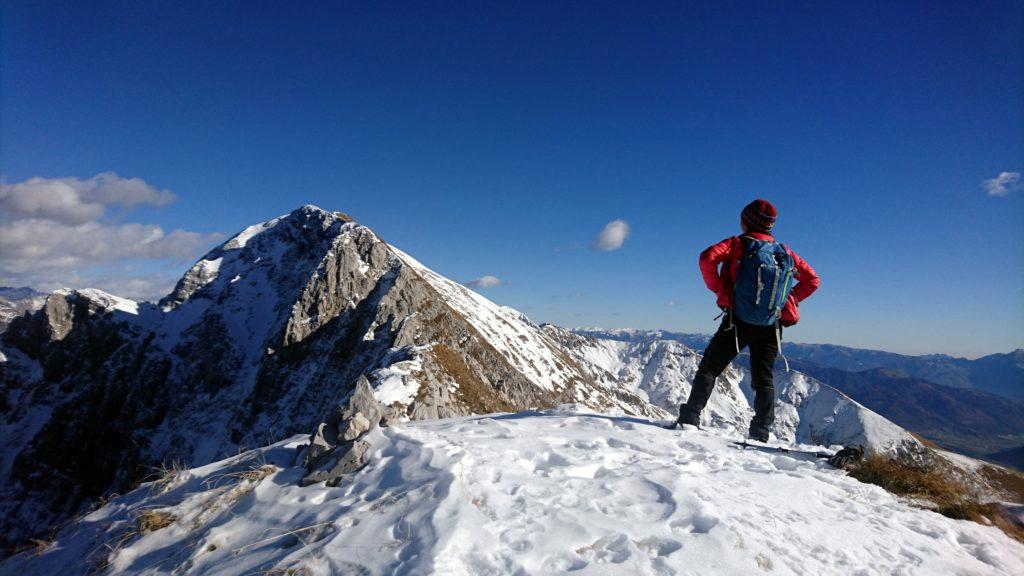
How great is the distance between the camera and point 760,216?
7828mm

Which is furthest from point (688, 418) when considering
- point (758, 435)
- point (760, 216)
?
point (760, 216)

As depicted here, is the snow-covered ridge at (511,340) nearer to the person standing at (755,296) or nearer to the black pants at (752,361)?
the black pants at (752,361)

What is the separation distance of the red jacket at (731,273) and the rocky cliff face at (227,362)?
35857mm

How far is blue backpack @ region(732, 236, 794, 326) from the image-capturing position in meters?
7.57

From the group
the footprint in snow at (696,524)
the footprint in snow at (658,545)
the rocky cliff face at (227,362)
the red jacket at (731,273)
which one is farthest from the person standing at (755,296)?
the rocky cliff face at (227,362)

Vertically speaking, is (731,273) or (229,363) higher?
(731,273)

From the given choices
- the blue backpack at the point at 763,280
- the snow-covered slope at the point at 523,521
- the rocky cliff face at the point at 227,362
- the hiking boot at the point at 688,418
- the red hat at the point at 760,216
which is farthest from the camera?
the rocky cliff face at the point at 227,362

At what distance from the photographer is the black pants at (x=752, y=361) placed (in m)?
8.10

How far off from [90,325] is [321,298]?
205 feet

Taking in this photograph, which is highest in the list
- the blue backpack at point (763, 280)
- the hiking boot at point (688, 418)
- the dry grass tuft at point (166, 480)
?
the blue backpack at point (763, 280)

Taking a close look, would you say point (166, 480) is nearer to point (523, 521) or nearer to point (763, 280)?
point (523, 521)

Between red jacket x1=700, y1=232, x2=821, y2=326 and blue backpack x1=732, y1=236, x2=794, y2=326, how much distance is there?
0.51 ft

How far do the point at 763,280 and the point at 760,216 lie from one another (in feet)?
4.05

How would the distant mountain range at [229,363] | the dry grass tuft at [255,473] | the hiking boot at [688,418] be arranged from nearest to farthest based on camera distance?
1. the dry grass tuft at [255,473]
2. the hiking boot at [688,418]
3. the distant mountain range at [229,363]
